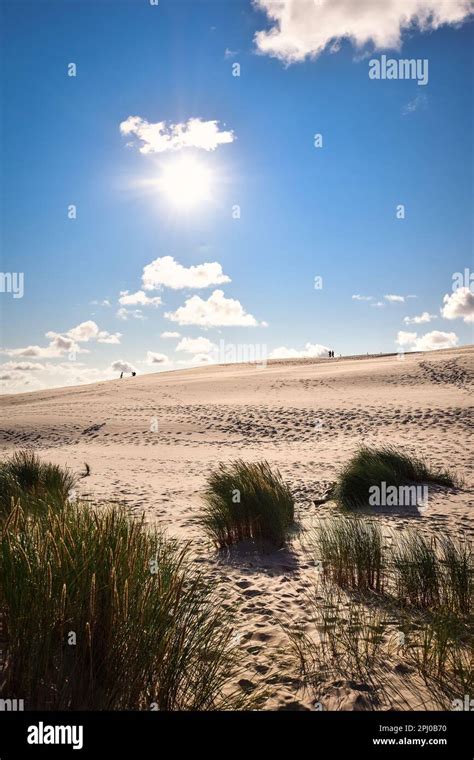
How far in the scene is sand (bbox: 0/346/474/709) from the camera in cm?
403

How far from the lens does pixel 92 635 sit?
8.03 feet

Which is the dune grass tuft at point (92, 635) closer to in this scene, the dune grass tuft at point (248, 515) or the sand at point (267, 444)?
the sand at point (267, 444)

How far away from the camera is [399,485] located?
861 centimetres

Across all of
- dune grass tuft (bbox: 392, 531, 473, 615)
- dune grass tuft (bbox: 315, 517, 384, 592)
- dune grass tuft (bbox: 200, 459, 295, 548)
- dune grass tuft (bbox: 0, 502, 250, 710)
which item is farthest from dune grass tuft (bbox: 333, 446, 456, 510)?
dune grass tuft (bbox: 0, 502, 250, 710)

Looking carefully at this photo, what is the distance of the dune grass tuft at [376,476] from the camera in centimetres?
819

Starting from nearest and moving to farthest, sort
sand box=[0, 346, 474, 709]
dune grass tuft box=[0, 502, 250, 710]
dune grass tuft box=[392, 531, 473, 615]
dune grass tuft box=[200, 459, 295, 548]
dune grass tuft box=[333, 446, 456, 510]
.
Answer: dune grass tuft box=[0, 502, 250, 710] → dune grass tuft box=[392, 531, 473, 615] → sand box=[0, 346, 474, 709] → dune grass tuft box=[200, 459, 295, 548] → dune grass tuft box=[333, 446, 456, 510]

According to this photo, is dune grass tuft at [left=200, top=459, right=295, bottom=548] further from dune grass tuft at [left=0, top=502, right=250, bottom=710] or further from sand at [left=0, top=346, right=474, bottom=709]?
dune grass tuft at [left=0, top=502, right=250, bottom=710]

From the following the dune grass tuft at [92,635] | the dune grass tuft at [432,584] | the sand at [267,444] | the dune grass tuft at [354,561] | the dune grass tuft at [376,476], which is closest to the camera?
the dune grass tuft at [92,635]

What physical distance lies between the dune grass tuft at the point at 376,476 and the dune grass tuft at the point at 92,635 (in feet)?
18.6

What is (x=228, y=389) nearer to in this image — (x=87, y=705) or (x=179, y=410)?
(x=179, y=410)

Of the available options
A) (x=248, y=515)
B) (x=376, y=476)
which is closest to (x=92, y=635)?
(x=248, y=515)

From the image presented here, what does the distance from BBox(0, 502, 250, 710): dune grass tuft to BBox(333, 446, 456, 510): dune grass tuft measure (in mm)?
5656

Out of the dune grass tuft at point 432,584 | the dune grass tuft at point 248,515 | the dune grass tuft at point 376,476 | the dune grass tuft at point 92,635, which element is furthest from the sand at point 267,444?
the dune grass tuft at point 432,584
